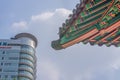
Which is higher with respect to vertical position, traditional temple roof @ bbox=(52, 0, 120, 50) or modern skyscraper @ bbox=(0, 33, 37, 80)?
modern skyscraper @ bbox=(0, 33, 37, 80)

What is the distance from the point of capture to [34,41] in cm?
10888

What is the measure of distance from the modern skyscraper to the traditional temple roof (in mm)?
76488

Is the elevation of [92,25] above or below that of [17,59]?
below

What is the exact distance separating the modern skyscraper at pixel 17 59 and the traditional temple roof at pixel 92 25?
7649cm

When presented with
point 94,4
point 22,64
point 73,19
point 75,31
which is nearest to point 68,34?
point 75,31

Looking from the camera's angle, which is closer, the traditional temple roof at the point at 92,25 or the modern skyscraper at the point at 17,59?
the traditional temple roof at the point at 92,25

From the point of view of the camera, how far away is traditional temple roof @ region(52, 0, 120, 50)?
15.5 metres

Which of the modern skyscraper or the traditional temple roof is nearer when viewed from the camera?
the traditional temple roof

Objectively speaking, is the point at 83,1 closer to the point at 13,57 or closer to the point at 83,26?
the point at 83,26

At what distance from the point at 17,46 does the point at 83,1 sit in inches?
3394

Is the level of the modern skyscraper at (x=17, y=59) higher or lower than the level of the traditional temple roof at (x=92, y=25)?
higher

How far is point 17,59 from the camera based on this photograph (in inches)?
3851

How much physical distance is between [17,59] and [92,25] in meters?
82.0

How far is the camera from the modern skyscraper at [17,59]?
95312mm
